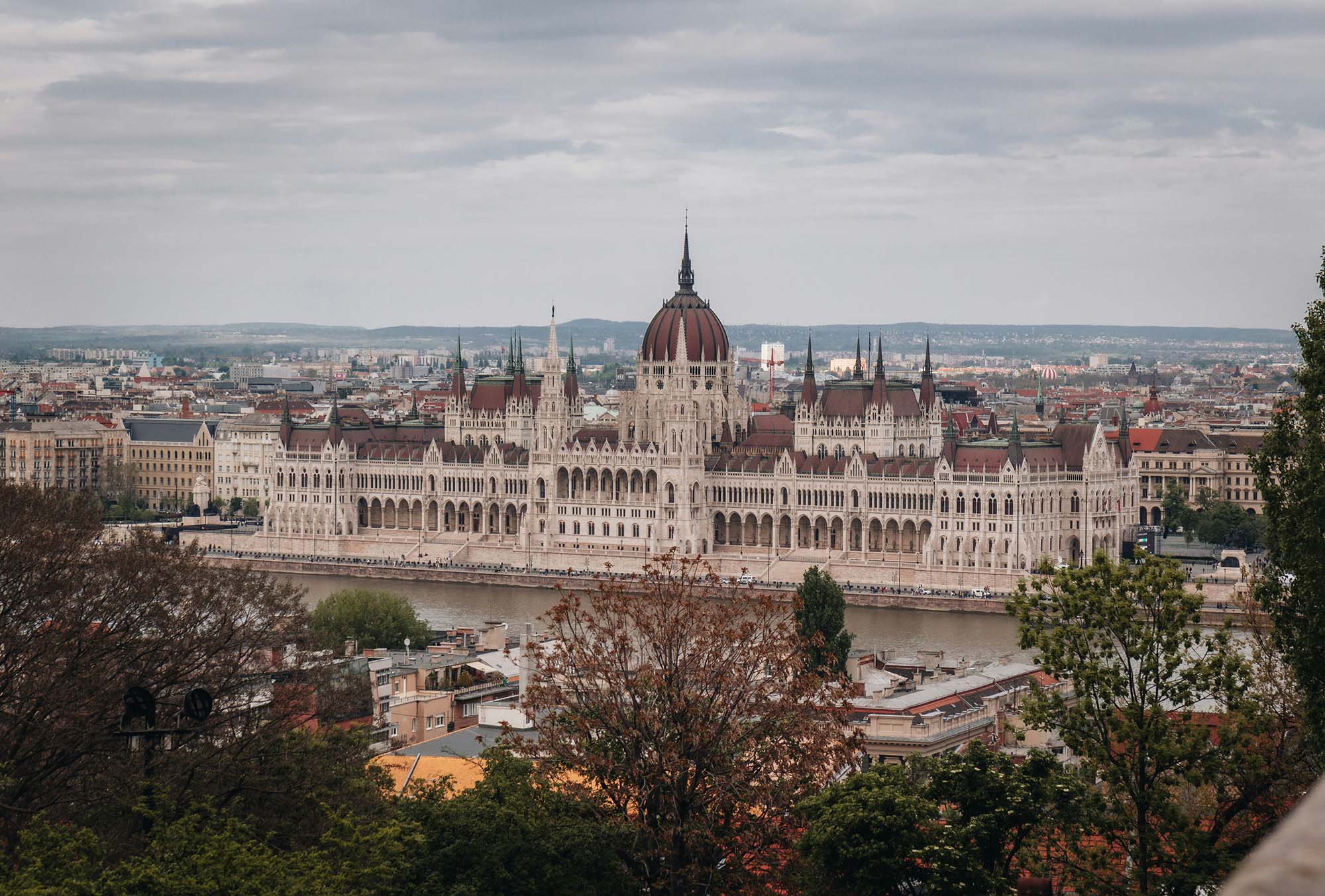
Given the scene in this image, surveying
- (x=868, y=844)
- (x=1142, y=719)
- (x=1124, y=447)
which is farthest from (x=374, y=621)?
(x=1124, y=447)

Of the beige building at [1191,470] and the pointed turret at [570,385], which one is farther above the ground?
the pointed turret at [570,385]

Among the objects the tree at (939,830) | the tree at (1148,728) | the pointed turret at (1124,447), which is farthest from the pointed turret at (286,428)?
the tree at (1148,728)

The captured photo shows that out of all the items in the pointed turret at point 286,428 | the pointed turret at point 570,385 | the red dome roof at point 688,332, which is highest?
the red dome roof at point 688,332

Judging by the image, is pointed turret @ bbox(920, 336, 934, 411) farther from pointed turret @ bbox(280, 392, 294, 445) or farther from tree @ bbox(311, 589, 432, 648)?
tree @ bbox(311, 589, 432, 648)

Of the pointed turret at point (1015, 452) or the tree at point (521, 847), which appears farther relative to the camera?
the pointed turret at point (1015, 452)

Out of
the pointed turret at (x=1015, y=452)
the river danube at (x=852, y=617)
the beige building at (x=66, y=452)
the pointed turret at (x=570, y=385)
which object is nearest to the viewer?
the river danube at (x=852, y=617)

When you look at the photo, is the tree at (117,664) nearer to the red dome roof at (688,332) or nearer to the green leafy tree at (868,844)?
the green leafy tree at (868,844)

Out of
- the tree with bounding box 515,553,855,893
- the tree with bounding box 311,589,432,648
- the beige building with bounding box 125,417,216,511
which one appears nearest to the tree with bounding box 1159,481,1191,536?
the tree with bounding box 311,589,432,648
